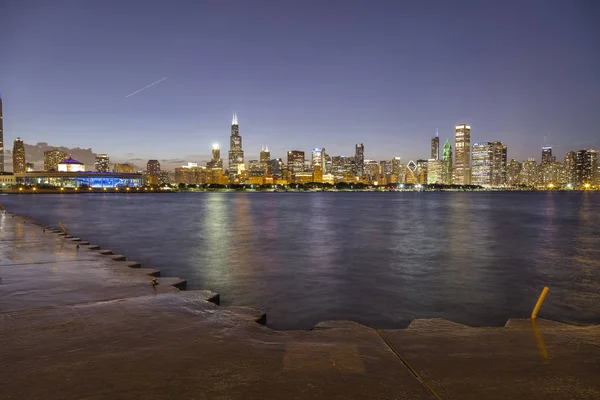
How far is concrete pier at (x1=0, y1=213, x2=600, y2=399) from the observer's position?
15.7 feet

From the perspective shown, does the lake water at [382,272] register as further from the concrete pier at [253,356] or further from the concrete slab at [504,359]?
the concrete slab at [504,359]

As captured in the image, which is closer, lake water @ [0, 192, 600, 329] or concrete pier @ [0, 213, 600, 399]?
concrete pier @ [0, 213, 600, 399]

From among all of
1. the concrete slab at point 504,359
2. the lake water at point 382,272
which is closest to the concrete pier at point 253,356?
the concrete slab at point 504,359

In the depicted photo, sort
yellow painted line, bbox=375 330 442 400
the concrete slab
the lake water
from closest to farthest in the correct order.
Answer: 1. yellow painted line, bbox=375 330 442 400
2. the concrete slab
3. the lake water

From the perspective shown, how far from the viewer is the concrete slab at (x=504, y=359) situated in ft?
A: 16.0

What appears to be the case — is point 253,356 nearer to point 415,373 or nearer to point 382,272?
point 415,373

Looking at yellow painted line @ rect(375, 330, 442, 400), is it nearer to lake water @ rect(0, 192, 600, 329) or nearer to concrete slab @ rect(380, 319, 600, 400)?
concrete slab @ rect(380, 319, 600, 400)

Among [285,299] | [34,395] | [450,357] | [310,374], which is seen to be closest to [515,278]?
[285,299]

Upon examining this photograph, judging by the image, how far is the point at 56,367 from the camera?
207 inches

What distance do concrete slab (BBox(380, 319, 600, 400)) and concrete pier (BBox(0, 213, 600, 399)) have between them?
0.02 metres

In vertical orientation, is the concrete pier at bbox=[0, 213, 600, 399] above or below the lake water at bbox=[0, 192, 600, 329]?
above

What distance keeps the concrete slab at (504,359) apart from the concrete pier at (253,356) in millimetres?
17

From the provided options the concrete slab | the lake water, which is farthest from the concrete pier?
the lake water

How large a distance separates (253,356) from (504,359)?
373 cm
